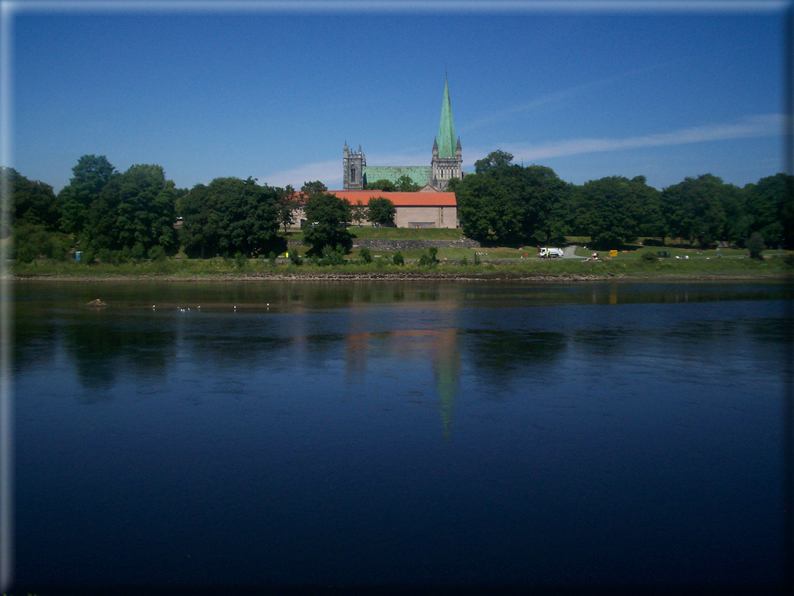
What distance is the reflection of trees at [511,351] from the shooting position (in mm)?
16234

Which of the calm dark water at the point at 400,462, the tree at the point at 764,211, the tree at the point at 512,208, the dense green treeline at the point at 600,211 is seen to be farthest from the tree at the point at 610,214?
the calm dark water at the point at 400,462

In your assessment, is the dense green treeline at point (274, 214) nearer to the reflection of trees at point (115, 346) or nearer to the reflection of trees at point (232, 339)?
the reflection of trees at point (232, 339)

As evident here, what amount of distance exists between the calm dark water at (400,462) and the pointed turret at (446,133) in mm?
133763

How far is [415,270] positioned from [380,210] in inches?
1256

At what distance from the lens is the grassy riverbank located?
192ft

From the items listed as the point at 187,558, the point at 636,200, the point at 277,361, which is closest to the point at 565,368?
the point at 277,361

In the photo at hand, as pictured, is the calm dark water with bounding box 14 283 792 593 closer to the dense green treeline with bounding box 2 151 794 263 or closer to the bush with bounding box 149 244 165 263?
the bush with bounding box 149 244 165 263

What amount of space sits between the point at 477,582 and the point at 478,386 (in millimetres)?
8035

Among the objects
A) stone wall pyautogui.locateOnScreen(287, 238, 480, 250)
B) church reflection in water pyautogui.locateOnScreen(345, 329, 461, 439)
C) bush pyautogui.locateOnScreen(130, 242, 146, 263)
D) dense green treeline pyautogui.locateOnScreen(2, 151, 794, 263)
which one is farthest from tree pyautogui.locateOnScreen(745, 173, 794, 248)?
bush pyautogui.locateOnScreen(130, 242, 146, 263)

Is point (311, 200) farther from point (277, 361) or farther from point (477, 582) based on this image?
point (477, 582)

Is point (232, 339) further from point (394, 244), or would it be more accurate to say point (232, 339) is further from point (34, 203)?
point (34, 203)

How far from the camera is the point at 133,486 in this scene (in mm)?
8867

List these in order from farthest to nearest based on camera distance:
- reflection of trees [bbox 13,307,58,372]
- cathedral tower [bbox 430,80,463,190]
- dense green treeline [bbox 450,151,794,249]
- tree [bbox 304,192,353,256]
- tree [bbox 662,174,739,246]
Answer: cathedral tower [bbox 430,80,463,190]
dense green treeline [bbox 450,151,794,249]
tree [bbox 662,174,739,246]
tree [bbox 304,192,353,256]
reflection of trees [bbox 13,307,58,372]

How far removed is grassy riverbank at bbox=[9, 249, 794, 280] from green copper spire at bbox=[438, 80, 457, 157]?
90.8 metres
